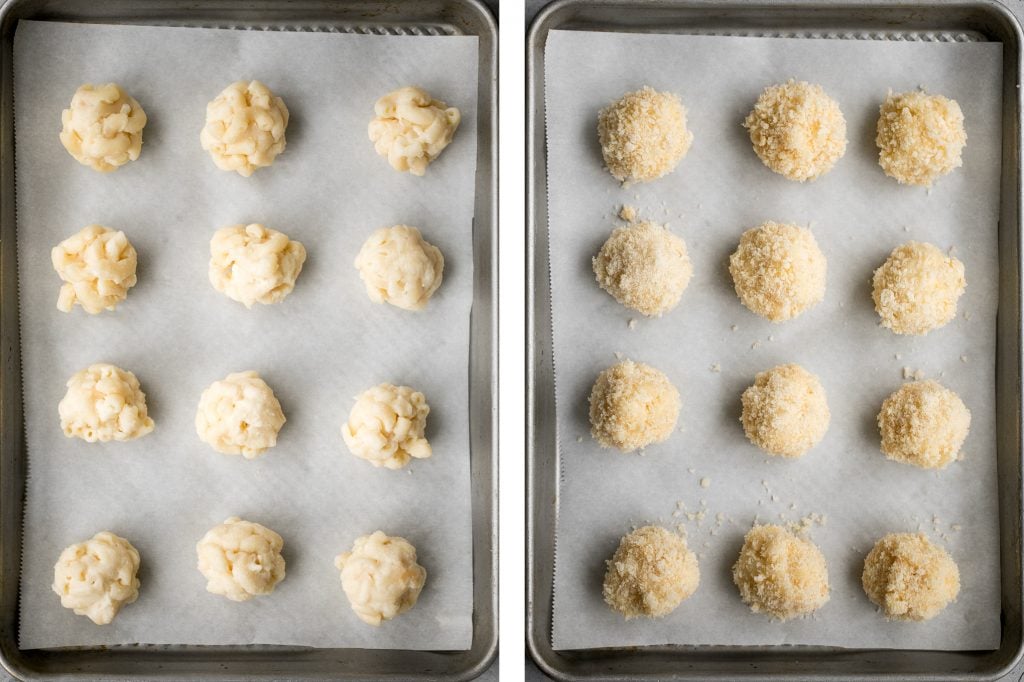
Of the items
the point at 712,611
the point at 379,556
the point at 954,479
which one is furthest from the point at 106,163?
the point at 954,479

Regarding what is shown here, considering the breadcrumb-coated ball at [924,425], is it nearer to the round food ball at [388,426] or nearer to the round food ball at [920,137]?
the round food ball at [920,137]

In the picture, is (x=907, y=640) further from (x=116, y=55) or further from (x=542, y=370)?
(x=116, y=55)

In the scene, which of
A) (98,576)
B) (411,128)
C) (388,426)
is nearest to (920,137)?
(411,128)

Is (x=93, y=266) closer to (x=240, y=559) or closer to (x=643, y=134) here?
(x=240, y=559)

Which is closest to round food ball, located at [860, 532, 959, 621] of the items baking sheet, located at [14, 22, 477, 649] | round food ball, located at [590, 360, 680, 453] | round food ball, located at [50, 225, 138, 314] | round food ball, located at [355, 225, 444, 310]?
round food ball, located at [590, 360, 680, 453]

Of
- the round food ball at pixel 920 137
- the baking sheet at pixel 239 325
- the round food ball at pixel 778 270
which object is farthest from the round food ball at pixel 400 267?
the round food ball at pixel 920 137

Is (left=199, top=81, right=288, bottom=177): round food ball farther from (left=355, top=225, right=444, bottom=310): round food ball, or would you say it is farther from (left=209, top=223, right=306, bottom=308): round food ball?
(left=355, top=225, right=444, bottom=310): round food ball
